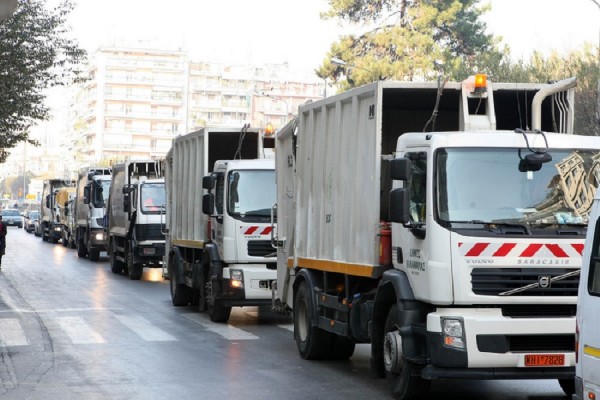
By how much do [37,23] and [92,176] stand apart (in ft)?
31.3

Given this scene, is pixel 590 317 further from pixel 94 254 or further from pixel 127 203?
pixel 94 254

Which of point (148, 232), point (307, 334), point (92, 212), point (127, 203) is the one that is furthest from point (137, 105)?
point (307, 334)

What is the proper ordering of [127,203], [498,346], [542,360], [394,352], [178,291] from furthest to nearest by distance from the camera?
[127,203], [178,291], [394,352], [542,360], [498,346]

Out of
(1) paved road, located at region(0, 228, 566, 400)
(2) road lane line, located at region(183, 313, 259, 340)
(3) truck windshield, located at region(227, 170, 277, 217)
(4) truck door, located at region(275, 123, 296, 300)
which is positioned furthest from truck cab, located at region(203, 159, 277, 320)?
(4) truck door, located at region(275, 123, 296, 300)

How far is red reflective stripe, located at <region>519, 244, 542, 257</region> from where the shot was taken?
10.2 meters

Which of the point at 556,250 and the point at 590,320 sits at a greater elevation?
the point at 556,250

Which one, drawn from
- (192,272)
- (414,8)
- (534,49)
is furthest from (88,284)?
(414,8)

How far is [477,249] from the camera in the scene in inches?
399

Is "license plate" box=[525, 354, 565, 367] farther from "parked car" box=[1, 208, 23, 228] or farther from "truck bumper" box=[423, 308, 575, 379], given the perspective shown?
"parked car" box=[1, 208, 23, 228]

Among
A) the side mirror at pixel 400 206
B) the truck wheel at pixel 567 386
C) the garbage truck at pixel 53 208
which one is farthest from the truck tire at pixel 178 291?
the garbage truck at pixel 53 208

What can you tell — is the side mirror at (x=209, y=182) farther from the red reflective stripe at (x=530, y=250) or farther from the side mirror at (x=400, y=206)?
the red reflective stripe at (x=530, y=250)

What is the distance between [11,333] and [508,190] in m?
9.36

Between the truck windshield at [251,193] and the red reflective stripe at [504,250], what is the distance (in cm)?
844

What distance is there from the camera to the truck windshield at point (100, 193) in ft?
132
